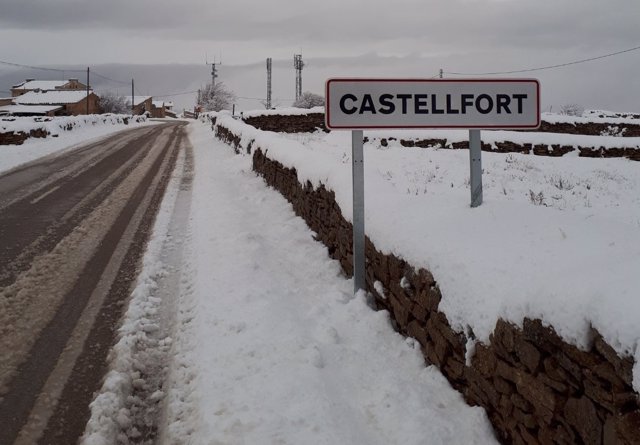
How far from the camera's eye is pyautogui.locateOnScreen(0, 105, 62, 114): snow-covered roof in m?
72.4

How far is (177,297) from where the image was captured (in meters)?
5.32

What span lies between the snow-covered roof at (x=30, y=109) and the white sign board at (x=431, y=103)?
79.6 m

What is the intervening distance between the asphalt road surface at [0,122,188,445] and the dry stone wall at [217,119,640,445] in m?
2.40

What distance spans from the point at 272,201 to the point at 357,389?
259 inches

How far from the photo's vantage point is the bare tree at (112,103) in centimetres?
8909

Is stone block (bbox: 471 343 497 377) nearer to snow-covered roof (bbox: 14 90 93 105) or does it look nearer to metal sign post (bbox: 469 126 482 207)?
metal sign post (bbox: 469 126 482 207)

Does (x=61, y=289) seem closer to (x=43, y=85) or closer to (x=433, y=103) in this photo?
(x=433, y=103)

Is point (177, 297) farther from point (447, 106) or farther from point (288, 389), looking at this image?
point (447, 106)

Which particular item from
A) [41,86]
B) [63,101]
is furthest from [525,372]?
[41,86]

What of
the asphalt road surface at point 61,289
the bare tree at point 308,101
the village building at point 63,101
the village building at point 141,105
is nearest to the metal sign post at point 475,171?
the asphalt road surface at point 61,289

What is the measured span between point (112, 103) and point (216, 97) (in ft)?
59.2

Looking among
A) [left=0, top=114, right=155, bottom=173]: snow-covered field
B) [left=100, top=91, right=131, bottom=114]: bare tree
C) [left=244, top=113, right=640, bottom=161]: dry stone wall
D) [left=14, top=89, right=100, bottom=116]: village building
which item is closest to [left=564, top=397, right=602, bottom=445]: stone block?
[left=0, top=114, right=155, bottom=173]: snow-covered field

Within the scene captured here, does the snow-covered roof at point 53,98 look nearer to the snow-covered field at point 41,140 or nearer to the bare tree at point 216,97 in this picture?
the bare tree at point 216,97

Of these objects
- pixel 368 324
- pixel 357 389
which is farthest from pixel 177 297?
pixel 357 389
